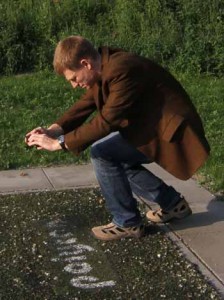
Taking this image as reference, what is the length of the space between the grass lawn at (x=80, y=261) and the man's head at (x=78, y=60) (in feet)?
3.73

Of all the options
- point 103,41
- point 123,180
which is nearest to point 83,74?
point 123,180

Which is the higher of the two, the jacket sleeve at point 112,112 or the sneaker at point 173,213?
the jacket sleeve at point 112,112

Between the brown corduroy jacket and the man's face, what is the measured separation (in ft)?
0.21

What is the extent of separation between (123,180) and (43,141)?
70cm

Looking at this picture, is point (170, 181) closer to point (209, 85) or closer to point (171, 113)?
point (171, 113)

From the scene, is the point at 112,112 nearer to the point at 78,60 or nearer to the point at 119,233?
the point at 78,60

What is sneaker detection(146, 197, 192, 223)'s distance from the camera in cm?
556

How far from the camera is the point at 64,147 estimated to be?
493cm

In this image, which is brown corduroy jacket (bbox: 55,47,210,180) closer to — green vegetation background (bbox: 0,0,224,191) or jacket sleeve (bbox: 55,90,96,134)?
jacket sleeve (bbox: 55,90,96,134)

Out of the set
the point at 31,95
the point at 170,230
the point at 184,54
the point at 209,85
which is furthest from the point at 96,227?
the point at 184,54

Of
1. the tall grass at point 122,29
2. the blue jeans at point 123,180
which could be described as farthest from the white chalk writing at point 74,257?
the tall grass at point 122,29

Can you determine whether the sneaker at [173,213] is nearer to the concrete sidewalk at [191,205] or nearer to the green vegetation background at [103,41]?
the concrete sidewalk at [191,205]

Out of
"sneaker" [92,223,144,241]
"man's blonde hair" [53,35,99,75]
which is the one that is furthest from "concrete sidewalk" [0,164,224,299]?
"man's blonde hair" [53,35,99,75]

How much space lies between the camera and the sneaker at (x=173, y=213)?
18.2 feet
